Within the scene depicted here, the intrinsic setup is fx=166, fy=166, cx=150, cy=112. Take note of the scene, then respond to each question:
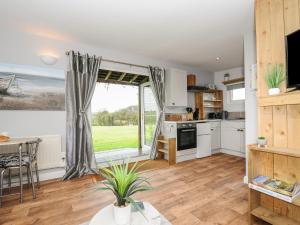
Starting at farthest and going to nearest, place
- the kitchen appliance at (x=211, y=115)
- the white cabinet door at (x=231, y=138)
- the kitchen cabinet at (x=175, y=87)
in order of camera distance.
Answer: the kitchen appliance at (x=211, y=115) < the white cabinet door at (x=231, y=138) < the kitchen cabinet at (x=175, y=87)

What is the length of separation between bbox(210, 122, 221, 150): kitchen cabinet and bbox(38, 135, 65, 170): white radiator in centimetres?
369

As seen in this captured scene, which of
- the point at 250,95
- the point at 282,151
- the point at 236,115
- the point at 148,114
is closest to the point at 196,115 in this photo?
the point at 236,115

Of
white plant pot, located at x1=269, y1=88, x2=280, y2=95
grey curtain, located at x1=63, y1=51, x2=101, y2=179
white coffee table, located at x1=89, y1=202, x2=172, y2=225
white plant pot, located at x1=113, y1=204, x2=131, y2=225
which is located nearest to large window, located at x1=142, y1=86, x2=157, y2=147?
grey curtain, located at x1=63, y1=51, x2=101, y2=179

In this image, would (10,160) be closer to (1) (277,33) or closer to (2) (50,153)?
(2) (50,153)

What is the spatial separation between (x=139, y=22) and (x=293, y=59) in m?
1.99

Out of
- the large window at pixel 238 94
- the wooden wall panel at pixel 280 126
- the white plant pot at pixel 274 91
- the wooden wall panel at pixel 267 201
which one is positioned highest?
the large window at pixel 238 94

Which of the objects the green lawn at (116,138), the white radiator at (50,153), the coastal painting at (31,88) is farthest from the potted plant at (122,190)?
the green lawn at (116,138)

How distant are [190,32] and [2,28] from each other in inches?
121

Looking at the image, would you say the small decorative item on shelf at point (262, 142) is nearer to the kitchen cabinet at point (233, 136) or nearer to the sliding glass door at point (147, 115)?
the kitchen cabinet at point (233, 136)

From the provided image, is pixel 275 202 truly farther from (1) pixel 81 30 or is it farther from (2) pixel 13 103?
(2) pixel 13 103

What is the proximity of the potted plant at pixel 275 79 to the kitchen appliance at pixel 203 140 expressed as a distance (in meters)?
2.72

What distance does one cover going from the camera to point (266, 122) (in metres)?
1.81

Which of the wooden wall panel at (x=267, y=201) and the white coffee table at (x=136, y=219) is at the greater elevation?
the white coffee table at (x=136, y=219)

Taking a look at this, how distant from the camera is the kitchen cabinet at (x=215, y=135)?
461 cm
